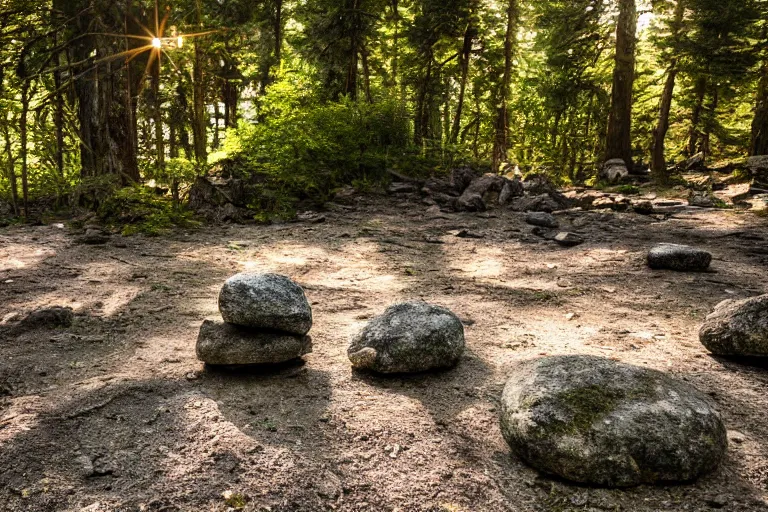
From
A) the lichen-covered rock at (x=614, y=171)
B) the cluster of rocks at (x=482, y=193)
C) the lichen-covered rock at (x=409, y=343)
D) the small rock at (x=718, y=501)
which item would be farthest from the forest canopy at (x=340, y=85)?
Result: the small rock at (x=718, y=501)

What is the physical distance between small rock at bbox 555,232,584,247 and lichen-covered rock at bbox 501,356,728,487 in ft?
17.7

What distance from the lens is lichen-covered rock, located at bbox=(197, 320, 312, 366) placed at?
328 centimetres

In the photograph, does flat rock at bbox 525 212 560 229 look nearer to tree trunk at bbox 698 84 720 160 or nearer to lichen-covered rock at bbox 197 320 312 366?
lichen-covered rock at bbox 197 320 312 366

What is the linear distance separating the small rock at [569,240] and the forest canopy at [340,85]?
571 cm

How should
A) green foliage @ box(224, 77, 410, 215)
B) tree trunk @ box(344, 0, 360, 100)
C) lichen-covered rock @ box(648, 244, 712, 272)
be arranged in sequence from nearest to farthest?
lichen-covered rock @ box(648, 244, 712, 272) → green foliage @ box(224, 77, 410, 215) → tree trunk @ box(344, 0, 360, 100)

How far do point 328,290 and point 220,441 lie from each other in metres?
3.08

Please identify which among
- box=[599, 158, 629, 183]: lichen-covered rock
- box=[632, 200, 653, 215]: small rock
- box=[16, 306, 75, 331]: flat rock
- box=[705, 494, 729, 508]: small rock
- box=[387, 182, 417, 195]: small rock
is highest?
box=[599, 158, 629, 183]: lichen-covered rock

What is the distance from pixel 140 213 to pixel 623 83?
49.0 ft

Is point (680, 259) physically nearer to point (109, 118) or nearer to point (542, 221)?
point (542, 221)

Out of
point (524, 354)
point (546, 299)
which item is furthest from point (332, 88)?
point (524, 354)

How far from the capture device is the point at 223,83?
18.9 meters

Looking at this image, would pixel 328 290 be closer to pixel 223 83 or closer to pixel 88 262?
pixel 88 262

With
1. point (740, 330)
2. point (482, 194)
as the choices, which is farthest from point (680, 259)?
point (482, 194)

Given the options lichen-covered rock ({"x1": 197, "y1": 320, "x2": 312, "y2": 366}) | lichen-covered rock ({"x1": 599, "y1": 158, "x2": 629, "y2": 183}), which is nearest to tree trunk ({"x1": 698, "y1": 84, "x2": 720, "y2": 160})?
lichen-covered rock ({"x1": 599, "y1": 158, "x2": 629, "y2": 183})
